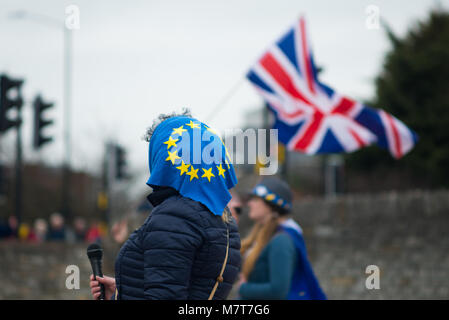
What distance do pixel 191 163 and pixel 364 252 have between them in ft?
28.0

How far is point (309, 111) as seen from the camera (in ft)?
28.7

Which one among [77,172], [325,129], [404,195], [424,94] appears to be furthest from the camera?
[77,172]

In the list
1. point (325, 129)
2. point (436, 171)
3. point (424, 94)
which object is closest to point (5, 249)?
point (325, 129)

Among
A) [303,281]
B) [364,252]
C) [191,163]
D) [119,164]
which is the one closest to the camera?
[191,163]

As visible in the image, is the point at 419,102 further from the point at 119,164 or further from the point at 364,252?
the point at 364,252

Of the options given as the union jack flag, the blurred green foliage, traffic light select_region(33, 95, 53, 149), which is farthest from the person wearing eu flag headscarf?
the blurred green foliage

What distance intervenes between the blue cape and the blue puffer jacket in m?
1.82

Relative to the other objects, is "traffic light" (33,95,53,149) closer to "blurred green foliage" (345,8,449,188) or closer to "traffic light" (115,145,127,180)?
"traffic light" (115,145,127,180)

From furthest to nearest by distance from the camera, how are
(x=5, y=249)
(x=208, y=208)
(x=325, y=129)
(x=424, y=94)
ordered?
(x=424, y=94) → (x=5, y=249) → (x=325, y=129) → (x=208, y=208)

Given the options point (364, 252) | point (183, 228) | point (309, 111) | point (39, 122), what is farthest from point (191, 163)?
point (39, 122)

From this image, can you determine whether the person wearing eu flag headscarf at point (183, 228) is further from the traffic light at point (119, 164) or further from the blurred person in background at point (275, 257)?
the traffic light at point (119, 164)

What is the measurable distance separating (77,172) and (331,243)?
36573 millimetres

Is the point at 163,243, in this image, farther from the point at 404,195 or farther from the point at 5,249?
the point at 5,249

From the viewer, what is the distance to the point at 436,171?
16.7 m
